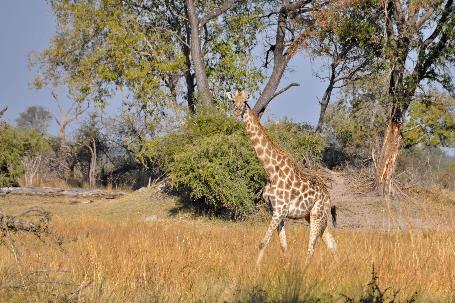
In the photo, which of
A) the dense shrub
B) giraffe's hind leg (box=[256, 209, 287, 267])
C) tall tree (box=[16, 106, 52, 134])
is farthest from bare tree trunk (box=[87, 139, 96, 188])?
tall tree (box=[16, 106, 52, 134])

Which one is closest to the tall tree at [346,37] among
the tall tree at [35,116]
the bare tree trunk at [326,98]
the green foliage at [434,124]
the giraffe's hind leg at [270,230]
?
the bare tree trunk at [326,98]

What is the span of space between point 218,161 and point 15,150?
17202mm

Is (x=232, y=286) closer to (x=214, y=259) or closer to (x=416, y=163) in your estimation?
(x=214, y=259)

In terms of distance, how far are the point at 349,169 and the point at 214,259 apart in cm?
1824

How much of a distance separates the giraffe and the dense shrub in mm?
9478

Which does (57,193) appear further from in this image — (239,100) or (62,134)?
(239,100)

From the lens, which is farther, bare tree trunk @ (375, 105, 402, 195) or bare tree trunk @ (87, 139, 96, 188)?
bare tree trunk @ (87, 139, 96, 188)

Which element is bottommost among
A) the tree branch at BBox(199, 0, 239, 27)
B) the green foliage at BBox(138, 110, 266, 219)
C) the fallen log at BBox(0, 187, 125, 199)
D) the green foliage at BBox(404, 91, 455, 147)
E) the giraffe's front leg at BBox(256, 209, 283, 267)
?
the giraffe's front leg at BBox(256, 209, 283, 267)

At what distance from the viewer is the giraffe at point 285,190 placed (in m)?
11.6

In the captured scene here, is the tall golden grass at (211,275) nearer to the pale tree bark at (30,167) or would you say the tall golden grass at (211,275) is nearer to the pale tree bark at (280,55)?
the pale tree bark at (280,55)

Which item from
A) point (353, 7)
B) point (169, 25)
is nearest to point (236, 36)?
point (169, 25)

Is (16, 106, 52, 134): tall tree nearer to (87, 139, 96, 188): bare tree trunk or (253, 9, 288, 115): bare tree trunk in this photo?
(87, 139, 96, 188): bare tree trunk

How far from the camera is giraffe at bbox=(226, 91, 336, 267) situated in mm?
11562

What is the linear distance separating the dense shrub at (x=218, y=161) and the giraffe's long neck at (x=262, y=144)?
946cm
